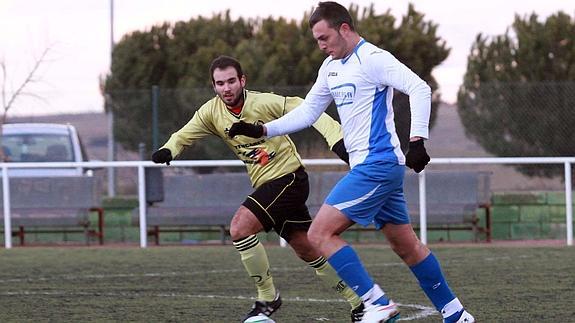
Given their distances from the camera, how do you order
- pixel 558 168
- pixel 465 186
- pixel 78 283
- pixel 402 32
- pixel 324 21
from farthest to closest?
1. pixel 402 32
2. pixel 558 168
3. pixel 465 186
4. pixel 78 283
5. pixel 324 21

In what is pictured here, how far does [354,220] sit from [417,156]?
0.58 metres

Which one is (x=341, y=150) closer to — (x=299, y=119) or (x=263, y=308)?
(x=299, y=119)

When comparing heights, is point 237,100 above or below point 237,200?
above

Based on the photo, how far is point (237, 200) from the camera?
1712 centimetres

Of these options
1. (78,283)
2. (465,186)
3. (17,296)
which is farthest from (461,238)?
(17,296)

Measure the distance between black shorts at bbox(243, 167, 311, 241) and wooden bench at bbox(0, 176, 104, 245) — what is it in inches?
369

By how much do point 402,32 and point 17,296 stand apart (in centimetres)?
2260

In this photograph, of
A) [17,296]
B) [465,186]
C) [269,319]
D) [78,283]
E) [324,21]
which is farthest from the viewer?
[465,186]

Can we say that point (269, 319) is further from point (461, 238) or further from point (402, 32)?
point (402, 32)

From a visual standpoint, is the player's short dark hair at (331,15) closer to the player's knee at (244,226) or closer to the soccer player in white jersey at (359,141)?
the soccer player in white jersey at (359,141)

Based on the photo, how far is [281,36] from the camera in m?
32.3

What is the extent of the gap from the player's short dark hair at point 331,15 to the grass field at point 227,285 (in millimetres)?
2016

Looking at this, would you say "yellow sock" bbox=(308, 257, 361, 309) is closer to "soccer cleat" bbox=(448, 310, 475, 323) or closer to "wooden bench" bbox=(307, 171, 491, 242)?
"soccer cleat" bbox=(448, 310, 475, 323)

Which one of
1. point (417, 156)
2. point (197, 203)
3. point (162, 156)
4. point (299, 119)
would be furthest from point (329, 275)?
point (197, 203)
